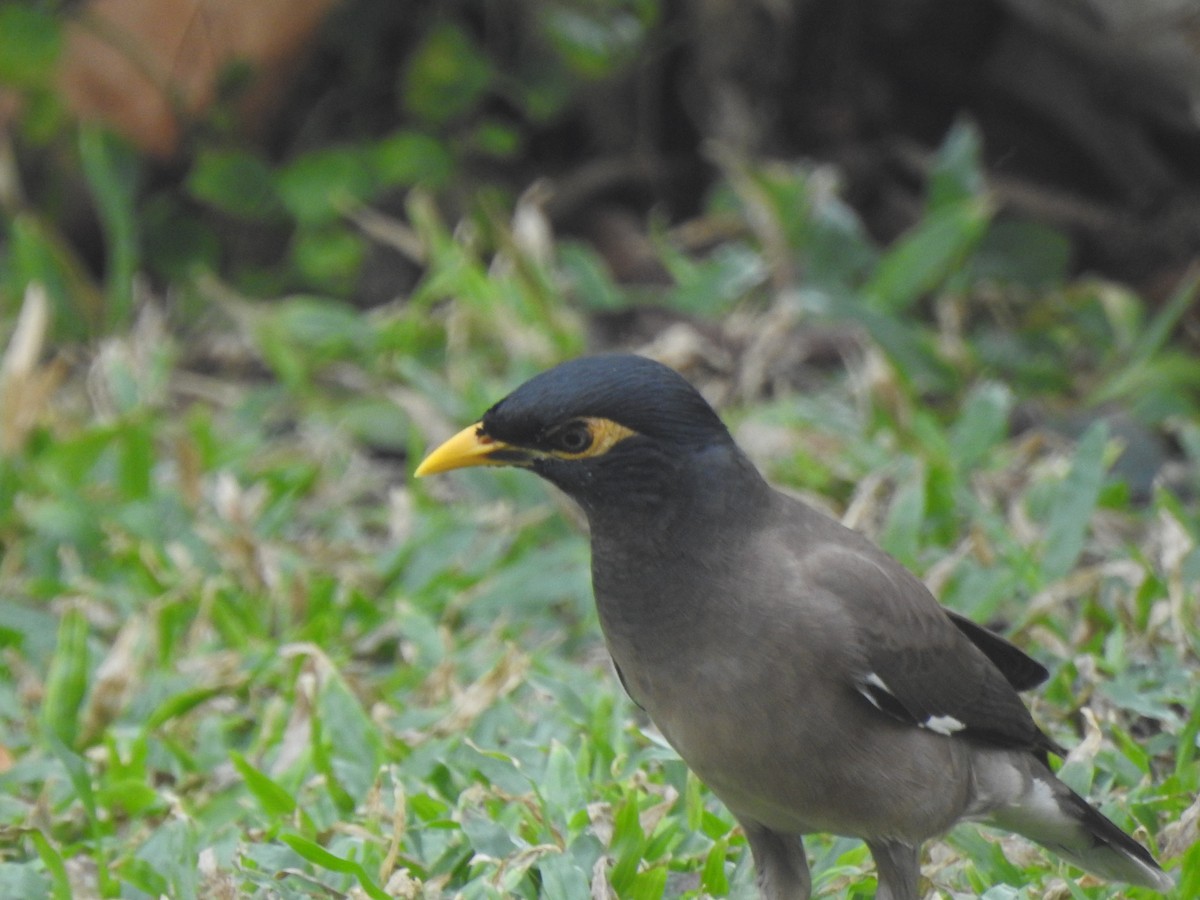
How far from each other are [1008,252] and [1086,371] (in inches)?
29.7

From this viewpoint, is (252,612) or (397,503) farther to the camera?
(397,503)

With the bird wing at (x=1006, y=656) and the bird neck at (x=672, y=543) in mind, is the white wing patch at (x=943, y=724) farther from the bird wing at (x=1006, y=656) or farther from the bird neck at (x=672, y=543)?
the bird neck at (x=672, y=543)

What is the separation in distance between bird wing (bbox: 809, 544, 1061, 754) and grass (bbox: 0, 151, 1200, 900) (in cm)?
36

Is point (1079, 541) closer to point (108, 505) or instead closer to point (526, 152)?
point (108, 505)

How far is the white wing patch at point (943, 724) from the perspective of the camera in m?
3.39

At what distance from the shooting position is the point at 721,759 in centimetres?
321

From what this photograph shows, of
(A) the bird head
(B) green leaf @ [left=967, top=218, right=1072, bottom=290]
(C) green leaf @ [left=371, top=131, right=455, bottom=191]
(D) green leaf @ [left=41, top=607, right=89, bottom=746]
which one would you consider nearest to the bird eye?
(A) the bird head

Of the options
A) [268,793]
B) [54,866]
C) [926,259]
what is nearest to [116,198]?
[926,259]

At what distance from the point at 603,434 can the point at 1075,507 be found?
2.04 meters

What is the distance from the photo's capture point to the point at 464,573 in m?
5.12

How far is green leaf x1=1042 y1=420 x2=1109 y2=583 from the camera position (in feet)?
15.5

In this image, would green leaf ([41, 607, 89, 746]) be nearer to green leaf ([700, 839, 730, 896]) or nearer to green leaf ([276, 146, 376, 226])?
green leaf ([700, 839, 730, 896])

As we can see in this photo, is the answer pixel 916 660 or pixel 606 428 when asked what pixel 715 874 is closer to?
pixel 916 660

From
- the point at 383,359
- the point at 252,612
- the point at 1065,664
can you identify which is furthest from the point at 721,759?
the point at 383,359
